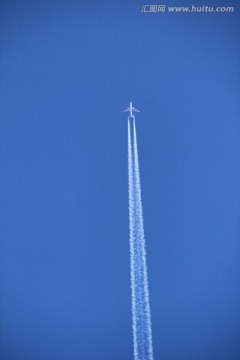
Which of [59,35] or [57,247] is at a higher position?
[59,35]

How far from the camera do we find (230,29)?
4.26 metres

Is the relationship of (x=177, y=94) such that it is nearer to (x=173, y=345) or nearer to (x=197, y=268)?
(x=197, y=268)

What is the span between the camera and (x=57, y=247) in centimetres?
421

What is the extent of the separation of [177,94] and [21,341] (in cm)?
376

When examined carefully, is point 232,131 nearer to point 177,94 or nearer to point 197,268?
point 177,94

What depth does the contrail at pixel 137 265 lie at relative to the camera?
414 centimetres

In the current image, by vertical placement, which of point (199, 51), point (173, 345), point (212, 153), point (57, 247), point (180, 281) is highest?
point (199, 51)

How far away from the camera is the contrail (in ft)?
13.6

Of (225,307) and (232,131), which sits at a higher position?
(232,131)

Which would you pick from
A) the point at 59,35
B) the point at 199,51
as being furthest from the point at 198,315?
the point at 59,35

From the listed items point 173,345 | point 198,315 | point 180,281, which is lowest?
point 173,345

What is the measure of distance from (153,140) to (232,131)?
104cm

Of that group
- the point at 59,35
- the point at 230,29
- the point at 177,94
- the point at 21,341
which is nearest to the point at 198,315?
the point at 21,341

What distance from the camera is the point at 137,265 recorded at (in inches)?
166
